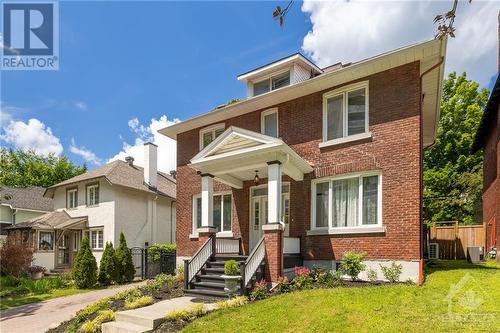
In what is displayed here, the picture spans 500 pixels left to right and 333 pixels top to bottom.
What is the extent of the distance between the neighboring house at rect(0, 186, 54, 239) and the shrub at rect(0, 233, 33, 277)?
9.22 meters

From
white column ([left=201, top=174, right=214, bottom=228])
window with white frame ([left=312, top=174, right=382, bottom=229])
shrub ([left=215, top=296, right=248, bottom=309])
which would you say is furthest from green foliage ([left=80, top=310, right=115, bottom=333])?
window with white frame ([left=312, top=174, right=382, bottom=229])

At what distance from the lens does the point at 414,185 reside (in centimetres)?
964

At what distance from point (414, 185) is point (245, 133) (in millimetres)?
5054

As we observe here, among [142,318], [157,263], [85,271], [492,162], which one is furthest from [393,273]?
[85,271]

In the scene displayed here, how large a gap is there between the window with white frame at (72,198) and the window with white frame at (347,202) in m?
19.3

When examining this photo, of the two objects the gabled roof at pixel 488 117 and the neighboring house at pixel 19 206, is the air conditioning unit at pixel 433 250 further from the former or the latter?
the neighboring house at pixel 19 206

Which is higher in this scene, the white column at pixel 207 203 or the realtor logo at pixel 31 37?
the realtor logo at pixel 31 37

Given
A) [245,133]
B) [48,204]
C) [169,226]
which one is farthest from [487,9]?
[48,204]

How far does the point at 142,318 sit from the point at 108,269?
33.7ft

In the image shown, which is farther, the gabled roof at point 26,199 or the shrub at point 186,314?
the gabled roof at point 26,199

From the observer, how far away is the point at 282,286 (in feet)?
31.0

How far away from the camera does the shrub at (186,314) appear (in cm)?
782

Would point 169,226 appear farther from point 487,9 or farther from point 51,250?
point 487,9

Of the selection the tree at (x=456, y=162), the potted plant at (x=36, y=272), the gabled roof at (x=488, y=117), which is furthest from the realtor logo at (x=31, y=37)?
the tree at (x=456, y=162)
